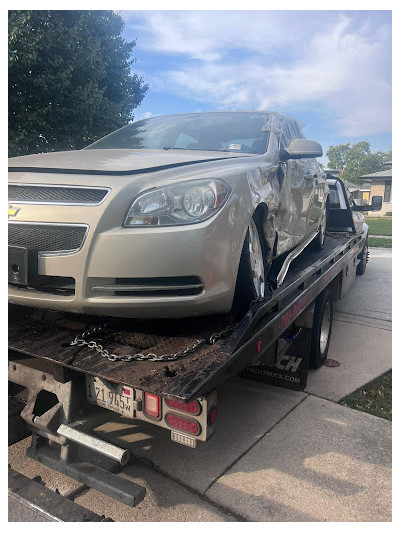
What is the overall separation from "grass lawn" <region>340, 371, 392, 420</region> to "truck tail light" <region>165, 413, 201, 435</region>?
206 centimetres

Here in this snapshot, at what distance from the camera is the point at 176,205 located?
213 centimetres

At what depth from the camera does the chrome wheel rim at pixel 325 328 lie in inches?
170

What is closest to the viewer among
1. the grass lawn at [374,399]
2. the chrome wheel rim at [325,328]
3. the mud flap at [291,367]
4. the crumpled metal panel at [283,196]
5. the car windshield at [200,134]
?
the crumpled metal panel at [283,196]

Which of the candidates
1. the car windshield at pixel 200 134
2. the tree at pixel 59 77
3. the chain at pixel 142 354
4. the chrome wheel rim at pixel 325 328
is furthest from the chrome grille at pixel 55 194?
the tree at pixel 59 77

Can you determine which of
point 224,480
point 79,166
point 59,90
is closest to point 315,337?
point 224,480

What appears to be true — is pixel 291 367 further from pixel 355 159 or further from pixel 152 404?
pixel 355 159

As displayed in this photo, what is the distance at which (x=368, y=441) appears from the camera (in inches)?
119

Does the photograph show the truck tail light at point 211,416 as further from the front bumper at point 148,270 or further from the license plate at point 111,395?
the front bumper at point 148,270

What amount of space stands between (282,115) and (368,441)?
2.96 metres

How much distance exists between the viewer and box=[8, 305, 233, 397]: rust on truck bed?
1970 millimetres

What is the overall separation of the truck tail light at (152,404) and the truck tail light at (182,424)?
2.2 inches

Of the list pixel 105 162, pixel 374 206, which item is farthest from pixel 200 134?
pixel 374 206

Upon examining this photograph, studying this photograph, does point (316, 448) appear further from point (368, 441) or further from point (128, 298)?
point (128, 298)

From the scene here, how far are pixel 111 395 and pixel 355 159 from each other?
3475 inches
